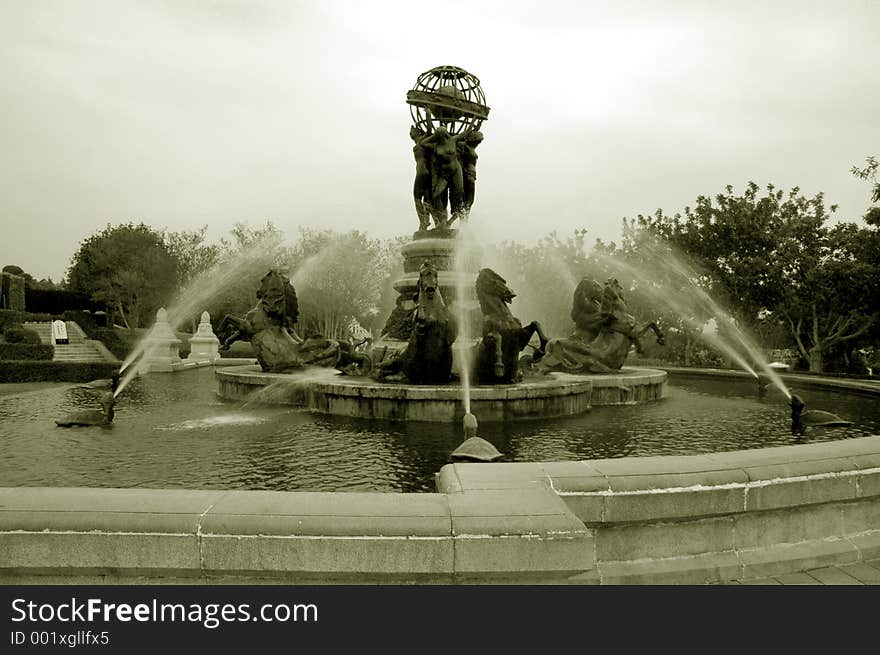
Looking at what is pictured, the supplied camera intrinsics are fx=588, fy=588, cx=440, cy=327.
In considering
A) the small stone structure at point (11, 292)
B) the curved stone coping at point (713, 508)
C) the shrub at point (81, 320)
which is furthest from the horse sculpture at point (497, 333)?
the small stone structure at point (11, 292)

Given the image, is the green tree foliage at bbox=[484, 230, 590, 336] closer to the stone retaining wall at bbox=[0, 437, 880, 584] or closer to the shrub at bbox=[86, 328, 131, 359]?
the shrub at bbox=[86, 328, 131, 359]

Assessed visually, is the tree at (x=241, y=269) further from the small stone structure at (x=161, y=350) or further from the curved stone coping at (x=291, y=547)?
the curved stone coping at (x=291, y=547)

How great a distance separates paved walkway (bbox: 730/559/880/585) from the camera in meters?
4.36

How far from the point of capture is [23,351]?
2755cm

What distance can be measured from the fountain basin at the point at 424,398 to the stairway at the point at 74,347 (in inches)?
1038

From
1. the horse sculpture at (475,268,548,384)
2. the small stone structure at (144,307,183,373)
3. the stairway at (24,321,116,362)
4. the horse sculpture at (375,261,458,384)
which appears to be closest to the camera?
the horse sculpture at (375,261,458,384)

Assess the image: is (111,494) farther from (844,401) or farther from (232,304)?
(232,304)

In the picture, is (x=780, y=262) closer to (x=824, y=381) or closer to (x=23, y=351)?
(x=824, y=381)

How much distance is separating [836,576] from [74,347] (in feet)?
149

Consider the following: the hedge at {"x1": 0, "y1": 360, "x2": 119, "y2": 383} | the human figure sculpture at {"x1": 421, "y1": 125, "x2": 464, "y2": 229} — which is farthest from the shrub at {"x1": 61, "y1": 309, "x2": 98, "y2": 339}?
the human figure sculpture at {"x1": 421, "y1": 125, "x2": 464, "y2": 229}

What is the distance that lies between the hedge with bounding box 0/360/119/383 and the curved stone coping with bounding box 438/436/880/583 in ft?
66.2

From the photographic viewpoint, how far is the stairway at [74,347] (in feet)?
123

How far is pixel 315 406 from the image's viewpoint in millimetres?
11188

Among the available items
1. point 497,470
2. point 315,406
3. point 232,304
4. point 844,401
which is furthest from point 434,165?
point 232,304
